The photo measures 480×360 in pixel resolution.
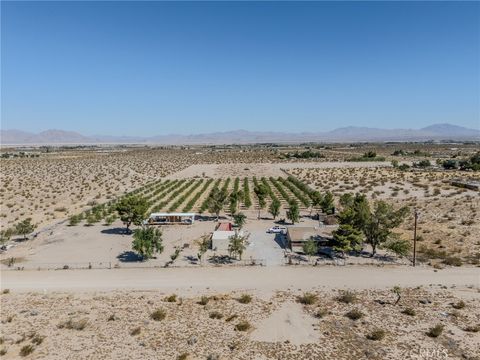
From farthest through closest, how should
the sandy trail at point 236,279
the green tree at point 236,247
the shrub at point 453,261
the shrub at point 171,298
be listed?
the green tree at point 236,247 < the shrub at point 453,261 < the sandy trail at point 236,279 < the shrub at point 171,298

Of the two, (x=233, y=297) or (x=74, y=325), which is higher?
(x=74, y=325)

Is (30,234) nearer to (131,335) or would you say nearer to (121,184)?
(131,335)

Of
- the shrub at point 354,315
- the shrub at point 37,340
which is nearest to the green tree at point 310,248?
the shrub at point 354,315

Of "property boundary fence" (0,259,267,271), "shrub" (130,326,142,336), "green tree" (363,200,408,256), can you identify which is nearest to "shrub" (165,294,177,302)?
"shrub" (130,326,142,336)

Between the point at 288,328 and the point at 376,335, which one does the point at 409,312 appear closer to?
the point at 376,335

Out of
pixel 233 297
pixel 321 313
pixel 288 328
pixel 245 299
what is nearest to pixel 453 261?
pixel 321 313

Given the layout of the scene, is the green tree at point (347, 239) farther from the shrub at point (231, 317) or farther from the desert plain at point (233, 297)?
the shrub at point (231, 317)
